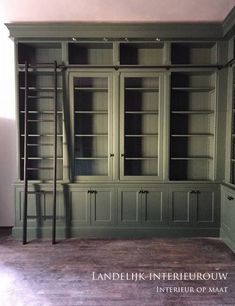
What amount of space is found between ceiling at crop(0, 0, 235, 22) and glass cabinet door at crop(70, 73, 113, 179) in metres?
0.77

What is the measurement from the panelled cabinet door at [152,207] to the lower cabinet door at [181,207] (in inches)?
4.9

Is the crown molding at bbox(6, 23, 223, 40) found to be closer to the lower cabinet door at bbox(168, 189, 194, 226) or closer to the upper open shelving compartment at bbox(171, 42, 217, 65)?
the upper open shelving compartment at bbox(171, 42, 217, 65)

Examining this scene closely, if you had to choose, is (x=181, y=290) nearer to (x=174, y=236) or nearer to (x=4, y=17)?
(x=174, y=236)

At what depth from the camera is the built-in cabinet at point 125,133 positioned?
3.84 metres

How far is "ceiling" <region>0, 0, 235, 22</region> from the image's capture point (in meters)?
3.20

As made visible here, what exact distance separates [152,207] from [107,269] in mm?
1229

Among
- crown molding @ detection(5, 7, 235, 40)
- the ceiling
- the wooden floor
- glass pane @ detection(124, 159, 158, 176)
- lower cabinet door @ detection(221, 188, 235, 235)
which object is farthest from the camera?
glass pane @ detection(124, 159, 158, 176)

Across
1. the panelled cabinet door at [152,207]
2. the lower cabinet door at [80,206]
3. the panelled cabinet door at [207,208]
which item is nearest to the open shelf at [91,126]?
the lower cabinet door at [80,206]

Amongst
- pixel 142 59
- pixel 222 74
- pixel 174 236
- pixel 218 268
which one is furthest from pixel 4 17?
pixel 218 268

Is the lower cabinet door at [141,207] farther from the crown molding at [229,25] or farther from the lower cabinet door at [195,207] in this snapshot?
the crown molding at [229,25]

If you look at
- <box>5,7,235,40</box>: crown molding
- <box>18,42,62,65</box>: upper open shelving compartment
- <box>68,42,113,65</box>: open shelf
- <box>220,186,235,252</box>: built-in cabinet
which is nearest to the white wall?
<box>18,42,62,65</box>: upper open shelving compartment

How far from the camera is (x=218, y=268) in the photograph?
118 inches

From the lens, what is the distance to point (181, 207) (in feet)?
12.9

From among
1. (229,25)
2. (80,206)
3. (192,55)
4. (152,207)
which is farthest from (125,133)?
(229,25)
